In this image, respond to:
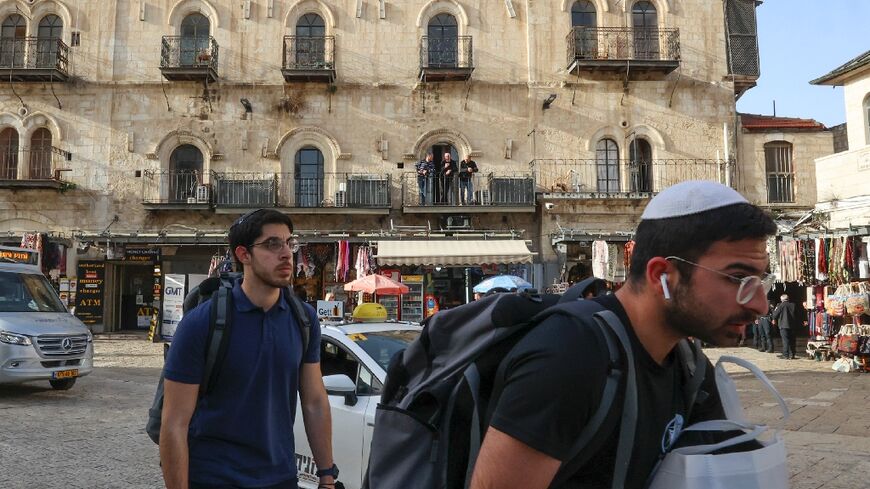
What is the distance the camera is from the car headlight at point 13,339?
32.5 ft

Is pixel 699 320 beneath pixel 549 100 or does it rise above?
beneath

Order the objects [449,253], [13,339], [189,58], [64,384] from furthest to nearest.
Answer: [189,58], [449,253], [64,384], [13,339]

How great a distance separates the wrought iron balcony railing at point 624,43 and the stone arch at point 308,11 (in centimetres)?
796

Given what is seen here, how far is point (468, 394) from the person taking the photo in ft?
5.14

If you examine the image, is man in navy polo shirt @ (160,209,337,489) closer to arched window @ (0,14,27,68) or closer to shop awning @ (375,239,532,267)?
shop awning @ (375,239,532,267)

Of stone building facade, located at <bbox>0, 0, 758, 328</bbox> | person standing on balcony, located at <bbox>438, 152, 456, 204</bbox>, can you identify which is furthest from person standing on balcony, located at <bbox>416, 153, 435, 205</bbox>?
person standing on balcony, located at <bbox>438, 152, 456, 204</bbox>

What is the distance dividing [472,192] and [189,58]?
34.0 ft

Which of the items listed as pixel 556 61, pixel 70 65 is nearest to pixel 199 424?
pixel 556 61

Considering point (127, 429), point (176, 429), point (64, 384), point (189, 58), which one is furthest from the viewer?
point (189, 58)

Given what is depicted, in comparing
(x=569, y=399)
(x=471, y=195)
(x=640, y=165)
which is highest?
(x=640, y=165)

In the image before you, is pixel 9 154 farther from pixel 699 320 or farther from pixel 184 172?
pixel 699 320

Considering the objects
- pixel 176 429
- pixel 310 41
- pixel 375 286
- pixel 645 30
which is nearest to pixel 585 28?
pixel 645 30

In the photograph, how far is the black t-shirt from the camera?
1.36 m

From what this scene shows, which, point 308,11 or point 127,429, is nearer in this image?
point 127,429
